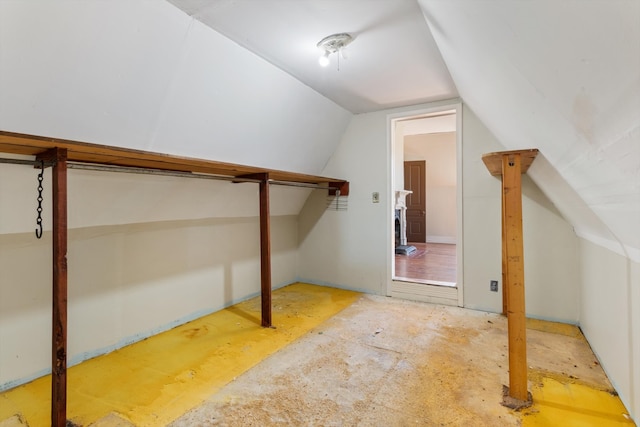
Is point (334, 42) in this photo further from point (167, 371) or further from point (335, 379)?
point (167, 371)

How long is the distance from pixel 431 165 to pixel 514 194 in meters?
6.46

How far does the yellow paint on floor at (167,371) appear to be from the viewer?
1.77 m

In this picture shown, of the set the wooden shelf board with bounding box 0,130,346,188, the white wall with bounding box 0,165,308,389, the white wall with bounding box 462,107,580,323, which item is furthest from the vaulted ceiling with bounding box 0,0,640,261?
the white wall with bounding box 0,165,308,389

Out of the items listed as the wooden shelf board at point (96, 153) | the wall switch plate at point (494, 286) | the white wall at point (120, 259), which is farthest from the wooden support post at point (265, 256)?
the wall switch plate at point (494, 286)

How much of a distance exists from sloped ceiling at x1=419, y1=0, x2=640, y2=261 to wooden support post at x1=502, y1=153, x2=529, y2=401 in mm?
202

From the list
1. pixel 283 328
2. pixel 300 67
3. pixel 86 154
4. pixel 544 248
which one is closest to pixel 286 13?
pixel 300 67

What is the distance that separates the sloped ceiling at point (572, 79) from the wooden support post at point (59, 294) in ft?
6.62

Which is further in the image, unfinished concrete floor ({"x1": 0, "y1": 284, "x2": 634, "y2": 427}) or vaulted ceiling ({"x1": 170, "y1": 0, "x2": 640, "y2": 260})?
unfinished concrete floor ({"x1": 0, "y1": 284, "x2": 634, "y2": 427})

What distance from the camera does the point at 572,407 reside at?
1.76 m

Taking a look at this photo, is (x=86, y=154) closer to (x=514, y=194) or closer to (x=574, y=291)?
(x=514, y=194)

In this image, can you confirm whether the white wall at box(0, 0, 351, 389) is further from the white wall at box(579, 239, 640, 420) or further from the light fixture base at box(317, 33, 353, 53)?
the white wall at box(579, 239, 640, 420)

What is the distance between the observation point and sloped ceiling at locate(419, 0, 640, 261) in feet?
2.02

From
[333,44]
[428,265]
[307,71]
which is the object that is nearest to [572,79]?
[333,44]

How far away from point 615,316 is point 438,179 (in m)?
6.33
